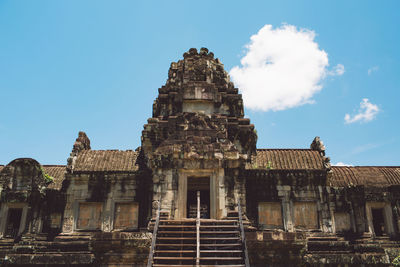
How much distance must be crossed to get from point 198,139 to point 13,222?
41.3 ft

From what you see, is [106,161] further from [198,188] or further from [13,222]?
[198,188]

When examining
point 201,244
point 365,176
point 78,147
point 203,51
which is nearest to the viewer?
point 201,244

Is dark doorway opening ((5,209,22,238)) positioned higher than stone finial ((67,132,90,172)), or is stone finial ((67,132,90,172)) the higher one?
stone finial ((67,132,90,172))

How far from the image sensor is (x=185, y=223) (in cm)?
1201

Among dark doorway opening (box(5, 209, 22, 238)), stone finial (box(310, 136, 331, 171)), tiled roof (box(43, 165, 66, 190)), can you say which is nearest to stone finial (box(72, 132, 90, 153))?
tiled roof (box(43, 165, 66, 190))

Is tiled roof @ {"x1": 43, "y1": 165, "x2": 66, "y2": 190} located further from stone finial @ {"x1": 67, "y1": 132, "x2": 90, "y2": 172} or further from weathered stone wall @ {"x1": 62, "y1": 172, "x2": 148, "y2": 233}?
stone finial @ {"x1": 67, "y1": 132, "x2": 90, "y2": 172}

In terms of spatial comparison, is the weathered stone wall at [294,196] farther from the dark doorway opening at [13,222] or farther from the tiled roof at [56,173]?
the dark doorway opening at [13,222]

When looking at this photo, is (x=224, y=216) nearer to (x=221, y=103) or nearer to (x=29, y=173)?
(x=221, y=103)

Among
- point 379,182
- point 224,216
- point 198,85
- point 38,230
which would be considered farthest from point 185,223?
point 379,182

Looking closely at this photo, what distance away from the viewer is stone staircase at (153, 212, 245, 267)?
9.90 m

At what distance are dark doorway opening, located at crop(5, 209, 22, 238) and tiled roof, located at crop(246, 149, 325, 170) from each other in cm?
1334

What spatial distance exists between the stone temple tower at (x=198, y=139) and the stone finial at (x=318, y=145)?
13.5 feet

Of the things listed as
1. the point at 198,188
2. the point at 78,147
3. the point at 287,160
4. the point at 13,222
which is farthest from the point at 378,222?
the point at 13,222

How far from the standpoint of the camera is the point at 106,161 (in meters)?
20.0
